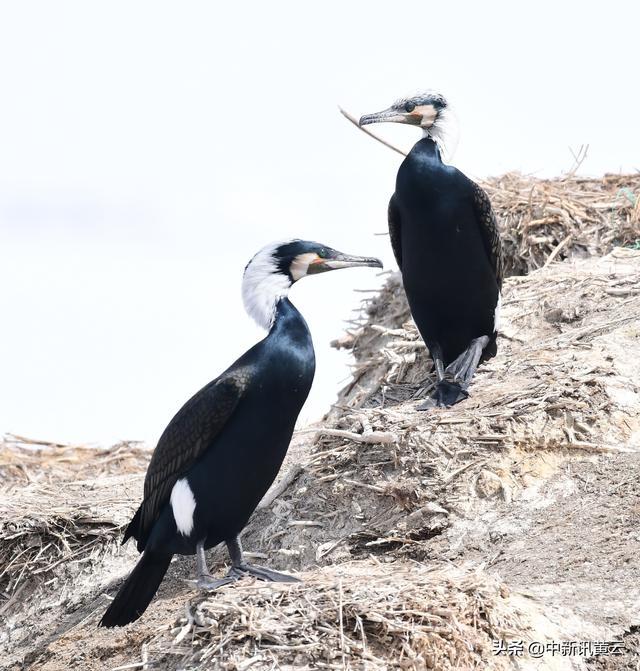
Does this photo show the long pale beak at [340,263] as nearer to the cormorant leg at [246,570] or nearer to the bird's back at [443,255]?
the bird's back at [443,255]

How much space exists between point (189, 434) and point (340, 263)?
105 centimetres

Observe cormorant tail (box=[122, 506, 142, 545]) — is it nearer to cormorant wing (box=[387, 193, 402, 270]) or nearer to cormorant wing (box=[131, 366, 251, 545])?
cormorant wing (box=[131, 366, 251, 545])

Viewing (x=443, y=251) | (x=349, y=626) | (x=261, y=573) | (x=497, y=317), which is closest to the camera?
(x=349, y=626)

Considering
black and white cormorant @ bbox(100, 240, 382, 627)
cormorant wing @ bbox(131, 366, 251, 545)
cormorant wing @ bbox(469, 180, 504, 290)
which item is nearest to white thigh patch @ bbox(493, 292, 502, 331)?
cormorant wing @ bbox(469, 180, 504, 290)

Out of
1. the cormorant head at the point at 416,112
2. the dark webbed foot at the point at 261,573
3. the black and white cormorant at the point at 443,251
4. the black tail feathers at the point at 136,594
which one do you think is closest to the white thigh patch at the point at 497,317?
the black and white cormorant at the point at 443,251

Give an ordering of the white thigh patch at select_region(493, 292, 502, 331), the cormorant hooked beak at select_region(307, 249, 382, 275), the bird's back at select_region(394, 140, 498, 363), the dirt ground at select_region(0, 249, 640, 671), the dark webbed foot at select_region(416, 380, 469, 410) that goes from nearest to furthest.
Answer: the dirt ground at select_region(0, 249, 640, 671) → the cormorant hooked beak at select_region(307, 249, 382, 275) → the dark webbed foot at select_region(416, 380, 469, 410) → the bird's back at select_region(394, 140, 498, 363) → the white thigh patch at select_region(493, 292, 502, 331)

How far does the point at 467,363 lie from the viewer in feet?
22.2

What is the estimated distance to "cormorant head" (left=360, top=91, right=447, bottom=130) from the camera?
6.71 m

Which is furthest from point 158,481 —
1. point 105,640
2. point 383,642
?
point 383,642

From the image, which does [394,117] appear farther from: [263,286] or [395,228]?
[263,286]

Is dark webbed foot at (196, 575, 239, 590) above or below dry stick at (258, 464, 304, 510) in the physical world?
above

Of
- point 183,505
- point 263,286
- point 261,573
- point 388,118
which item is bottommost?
point 261,573

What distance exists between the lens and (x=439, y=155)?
6.62 metres

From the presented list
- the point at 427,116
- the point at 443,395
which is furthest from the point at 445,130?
the point at 443,395
